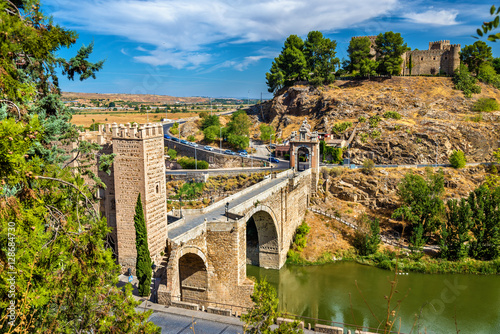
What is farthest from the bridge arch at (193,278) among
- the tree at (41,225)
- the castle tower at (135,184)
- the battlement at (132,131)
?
the tree at (41,225)

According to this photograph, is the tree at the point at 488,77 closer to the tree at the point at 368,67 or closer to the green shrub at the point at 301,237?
the tree at the point at 368,67

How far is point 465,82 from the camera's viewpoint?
51.0m

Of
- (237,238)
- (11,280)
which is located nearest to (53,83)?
(11,280)

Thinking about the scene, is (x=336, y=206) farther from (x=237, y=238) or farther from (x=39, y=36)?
(x=39, y=36)

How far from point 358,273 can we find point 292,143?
12928 millimetres

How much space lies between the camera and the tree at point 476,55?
54.6m

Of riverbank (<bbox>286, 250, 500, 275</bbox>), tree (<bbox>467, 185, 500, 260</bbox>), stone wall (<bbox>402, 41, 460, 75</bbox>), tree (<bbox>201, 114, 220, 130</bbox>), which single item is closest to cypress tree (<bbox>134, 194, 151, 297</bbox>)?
riverbank (<bbox>286, 250, 500, 275</bbox>)

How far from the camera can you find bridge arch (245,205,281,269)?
1006 inches

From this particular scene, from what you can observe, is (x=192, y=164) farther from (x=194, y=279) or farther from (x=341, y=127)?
(x=194, y=279)

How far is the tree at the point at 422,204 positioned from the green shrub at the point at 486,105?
816 inches

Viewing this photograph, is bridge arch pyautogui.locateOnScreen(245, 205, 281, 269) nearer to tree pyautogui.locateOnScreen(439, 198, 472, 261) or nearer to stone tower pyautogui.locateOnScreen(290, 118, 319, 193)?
stone tower pyautogui.locateOnScreen(290, 118, 319, 193)

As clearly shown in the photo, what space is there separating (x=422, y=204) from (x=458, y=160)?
11111mm

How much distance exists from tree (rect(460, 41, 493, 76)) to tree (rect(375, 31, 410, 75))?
11062mm

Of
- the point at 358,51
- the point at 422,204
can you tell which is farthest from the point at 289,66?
the point at 422,204
